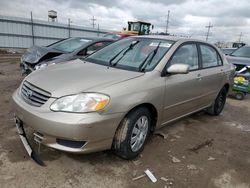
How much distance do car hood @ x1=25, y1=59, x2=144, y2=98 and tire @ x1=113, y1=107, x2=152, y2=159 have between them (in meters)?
0.46

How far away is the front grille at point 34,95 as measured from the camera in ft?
7.81

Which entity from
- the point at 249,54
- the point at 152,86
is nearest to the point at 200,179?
the point at 152,86

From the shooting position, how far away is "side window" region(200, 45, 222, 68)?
3961 millimetres

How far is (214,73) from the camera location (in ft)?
13.6

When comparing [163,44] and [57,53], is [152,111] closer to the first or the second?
[163,44]

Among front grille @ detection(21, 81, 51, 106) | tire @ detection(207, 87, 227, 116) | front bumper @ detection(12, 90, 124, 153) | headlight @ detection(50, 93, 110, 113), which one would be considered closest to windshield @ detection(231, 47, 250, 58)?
tire @ detection(207, 87, 227, 116)

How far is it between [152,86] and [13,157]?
1.93 metres

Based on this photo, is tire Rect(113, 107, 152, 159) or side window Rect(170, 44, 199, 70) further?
side window Rect(170, 44, 199, 70)

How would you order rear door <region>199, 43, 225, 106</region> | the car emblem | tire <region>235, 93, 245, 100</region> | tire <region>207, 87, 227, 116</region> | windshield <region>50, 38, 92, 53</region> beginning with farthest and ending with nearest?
tire <region>235, 93, 245, 100</region> < windshield <region>50, 38, 92, 53</region> < tire <region>207, 87, 227, 116</region> < rear door <region>199, 43, 225, 106</region> < the car emblem

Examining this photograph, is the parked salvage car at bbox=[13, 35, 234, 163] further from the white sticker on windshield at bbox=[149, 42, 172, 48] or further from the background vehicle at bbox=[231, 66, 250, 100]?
the background vehicle at bbox=[231, 66, 250, 100]

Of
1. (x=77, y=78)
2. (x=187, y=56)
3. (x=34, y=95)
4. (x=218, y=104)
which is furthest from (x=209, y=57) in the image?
(x=34, y=95)

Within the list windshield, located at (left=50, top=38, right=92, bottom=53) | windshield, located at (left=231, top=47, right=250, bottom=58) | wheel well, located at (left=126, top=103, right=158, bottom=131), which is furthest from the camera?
windshield, located at (left=231, top=47, right=250, bottom=58)

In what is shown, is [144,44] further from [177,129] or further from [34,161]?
[34,161]

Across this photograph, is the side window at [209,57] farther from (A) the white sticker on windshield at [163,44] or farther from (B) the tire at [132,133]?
(B) the tire at [132,133]
